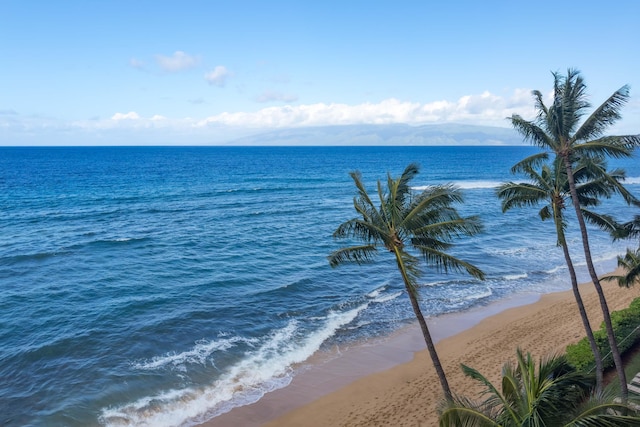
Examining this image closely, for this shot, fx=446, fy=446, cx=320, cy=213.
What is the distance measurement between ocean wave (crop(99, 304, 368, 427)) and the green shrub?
37.6ft

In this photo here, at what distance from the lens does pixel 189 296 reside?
28.2m

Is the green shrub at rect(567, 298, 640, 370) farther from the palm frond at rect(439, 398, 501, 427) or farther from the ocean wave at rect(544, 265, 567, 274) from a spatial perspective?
the ocean wave at rect(544, 265, 567, 274)

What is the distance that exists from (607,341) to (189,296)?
22.3m

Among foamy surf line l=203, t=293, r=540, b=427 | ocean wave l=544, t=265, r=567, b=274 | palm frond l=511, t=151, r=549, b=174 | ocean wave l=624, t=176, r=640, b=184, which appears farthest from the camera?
ocean wave l=624, t=176, r=640, b=184

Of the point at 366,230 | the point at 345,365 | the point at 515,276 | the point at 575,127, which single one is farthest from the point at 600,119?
the point at 515,276

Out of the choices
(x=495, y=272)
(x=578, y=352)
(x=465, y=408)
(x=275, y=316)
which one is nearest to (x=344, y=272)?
(x=275, y=316)

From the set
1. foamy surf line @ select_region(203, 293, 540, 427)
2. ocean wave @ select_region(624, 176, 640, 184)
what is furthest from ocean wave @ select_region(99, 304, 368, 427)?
ocean wave @ select_region(624, 176, 640, 184)

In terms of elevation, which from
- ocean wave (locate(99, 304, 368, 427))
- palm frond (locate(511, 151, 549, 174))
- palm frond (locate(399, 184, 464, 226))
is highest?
palm frond (locate(511, 151, 549, 174))

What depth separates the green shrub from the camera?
1725 cm

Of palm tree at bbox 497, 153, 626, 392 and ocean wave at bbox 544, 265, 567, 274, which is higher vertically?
palm tree at bbox 497, 153, 626, 392

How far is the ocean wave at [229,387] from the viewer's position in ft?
55.7

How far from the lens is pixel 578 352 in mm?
17641

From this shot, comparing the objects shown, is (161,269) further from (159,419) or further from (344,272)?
(159,419)

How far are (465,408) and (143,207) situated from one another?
2114 inches
